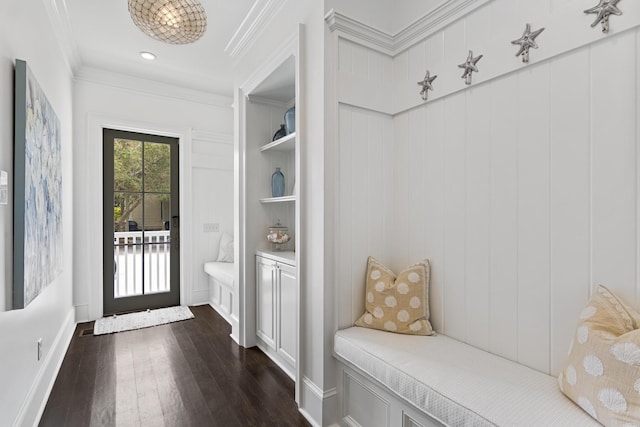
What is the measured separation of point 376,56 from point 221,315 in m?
3.18

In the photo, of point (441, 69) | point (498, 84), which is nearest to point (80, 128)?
point (441, 69)

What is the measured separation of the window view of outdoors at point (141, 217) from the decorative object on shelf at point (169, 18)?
91.5 inches

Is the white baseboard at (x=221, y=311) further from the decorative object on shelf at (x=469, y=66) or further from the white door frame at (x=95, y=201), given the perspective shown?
the decorative object on shelf at (x=469, y=66)

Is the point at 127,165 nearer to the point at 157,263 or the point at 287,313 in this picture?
the point at 157,263

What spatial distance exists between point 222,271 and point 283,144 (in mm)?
1753

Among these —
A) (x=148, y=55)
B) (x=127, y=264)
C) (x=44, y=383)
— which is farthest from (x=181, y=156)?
(x=44, y=383)

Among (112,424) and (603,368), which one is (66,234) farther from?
(603,368)

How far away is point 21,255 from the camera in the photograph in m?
1.56

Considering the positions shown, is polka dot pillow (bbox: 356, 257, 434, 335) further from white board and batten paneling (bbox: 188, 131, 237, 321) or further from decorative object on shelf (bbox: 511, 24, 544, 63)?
white board and batten paneling (bbox: 188, 131, 237, 321)

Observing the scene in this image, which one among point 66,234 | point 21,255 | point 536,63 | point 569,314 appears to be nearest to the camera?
point 569,314

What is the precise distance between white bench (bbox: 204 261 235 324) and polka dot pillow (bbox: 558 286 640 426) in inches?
110

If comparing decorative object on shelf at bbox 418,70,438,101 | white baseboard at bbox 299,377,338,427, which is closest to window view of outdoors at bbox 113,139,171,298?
white baseboard at bbox 299,377,338,427

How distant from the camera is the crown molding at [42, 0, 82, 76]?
94.1 inches

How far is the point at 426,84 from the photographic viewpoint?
1877 millimetres
